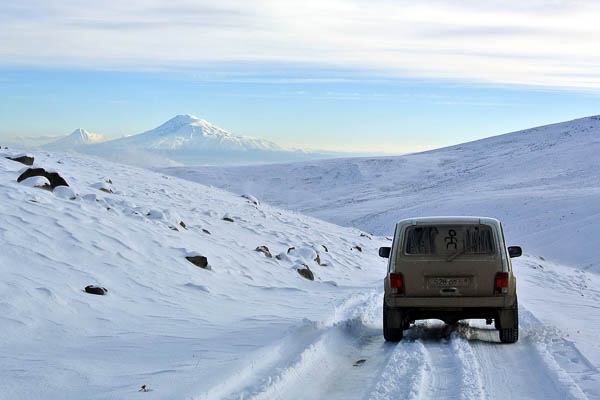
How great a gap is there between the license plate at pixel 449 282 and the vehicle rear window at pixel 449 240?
344 mm

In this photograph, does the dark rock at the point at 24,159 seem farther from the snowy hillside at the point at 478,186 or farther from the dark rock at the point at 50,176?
the snowy hillside at the point at 478,186

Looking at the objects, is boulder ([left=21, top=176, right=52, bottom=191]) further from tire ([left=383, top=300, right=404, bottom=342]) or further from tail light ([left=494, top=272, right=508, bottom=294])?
tail light ([left=494, top=272, right=508, bottom=294])

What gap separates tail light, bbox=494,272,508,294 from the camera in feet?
29.3

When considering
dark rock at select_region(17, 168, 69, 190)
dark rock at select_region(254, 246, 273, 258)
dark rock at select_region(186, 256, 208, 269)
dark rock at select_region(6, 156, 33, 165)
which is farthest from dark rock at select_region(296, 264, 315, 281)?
dark rock at select_region(6, 156, 33, 165)

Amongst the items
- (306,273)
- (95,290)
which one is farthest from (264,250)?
(95,290)

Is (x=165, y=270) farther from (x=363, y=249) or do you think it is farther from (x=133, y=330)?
(x=363, y=249)

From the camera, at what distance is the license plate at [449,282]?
354 inches

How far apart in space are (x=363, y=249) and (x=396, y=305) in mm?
16297

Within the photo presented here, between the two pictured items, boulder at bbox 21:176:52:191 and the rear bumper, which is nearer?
the rear bumper

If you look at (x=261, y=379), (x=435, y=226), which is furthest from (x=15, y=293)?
(x=435, y=226)

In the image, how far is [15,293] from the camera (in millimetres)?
8508

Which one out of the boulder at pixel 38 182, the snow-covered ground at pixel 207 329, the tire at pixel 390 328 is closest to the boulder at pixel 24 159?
the snow-covered ground at pixel 207 329

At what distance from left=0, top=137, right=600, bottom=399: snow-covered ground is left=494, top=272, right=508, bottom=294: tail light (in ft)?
2.39

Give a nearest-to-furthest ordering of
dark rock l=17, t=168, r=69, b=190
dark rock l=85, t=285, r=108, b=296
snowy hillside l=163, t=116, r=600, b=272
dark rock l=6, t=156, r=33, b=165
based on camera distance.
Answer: dark rock l=85, t=285, r=108, b=296 → dark rock l=17, t=168, r=69, b=190 → dark rock l=6, t=156, r=33, b=165 → snowy hillside l=163, t=116, r=600, b=272
